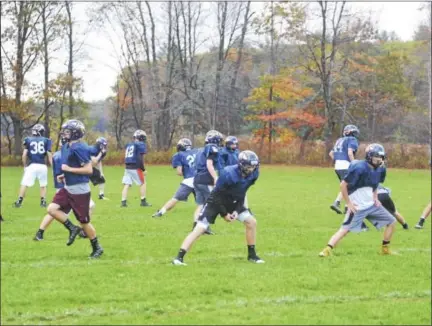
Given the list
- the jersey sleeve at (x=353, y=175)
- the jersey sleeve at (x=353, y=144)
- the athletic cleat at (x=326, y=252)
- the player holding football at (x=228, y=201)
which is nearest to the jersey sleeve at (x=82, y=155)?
the player holding football at (x=228, y=201)

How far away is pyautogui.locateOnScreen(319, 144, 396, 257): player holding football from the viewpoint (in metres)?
9.46

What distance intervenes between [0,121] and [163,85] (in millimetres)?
11238

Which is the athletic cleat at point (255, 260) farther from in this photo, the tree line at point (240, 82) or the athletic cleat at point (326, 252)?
the tree line at point (240, 82)

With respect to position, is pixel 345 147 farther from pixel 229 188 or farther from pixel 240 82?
pixel 240 82

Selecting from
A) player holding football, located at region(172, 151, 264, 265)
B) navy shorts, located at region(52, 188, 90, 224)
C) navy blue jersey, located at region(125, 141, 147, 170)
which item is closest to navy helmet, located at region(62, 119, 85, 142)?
navy shorts, located at region(52, 188, 90, 224)

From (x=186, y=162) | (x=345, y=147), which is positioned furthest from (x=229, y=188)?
(x=345, y=147)

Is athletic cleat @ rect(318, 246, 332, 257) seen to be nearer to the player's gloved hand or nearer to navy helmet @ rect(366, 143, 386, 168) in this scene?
the player's gloved hand

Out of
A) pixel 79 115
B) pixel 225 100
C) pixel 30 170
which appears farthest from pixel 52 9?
pixel 30 170

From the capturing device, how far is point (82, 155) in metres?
9.01

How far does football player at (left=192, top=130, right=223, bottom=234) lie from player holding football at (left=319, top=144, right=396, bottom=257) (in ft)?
8.51

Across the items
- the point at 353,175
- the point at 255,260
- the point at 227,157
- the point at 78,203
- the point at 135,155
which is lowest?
the point at 255,260

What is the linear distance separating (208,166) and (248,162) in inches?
116

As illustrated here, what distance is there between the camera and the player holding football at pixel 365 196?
31.0ft

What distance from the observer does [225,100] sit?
4812 cm
